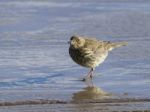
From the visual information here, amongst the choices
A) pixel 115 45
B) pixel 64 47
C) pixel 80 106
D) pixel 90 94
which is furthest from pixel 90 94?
pixel 64 47

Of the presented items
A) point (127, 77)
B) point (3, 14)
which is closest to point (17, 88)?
point (127, 77)

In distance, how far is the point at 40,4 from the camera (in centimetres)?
1526

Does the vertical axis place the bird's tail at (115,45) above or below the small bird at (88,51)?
above

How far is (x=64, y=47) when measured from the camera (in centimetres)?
1179

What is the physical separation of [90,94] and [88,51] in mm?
1905

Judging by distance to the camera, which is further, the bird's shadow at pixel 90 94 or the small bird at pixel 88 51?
the small bird at pixel 88 51

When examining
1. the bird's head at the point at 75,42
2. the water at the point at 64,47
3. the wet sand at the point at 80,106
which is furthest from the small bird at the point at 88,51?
the wet sand at the point at 80,106

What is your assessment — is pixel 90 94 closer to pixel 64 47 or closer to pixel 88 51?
pixel 88 51

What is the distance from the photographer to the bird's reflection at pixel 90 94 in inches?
344

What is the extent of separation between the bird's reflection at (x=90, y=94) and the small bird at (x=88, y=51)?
893 millimetres

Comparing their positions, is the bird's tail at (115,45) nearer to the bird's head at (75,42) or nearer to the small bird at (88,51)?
the small bird at (88,51)

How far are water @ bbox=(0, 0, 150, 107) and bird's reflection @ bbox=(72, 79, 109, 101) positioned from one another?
0.06 metres

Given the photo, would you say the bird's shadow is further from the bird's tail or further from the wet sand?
the bird's tail

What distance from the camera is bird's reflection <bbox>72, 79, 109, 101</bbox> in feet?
Result: 28.6
